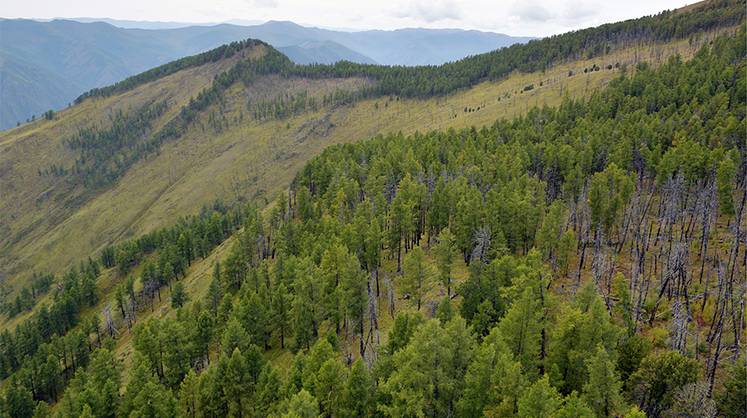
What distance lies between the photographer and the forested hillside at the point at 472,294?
46125 mm

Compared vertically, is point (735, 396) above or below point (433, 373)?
below

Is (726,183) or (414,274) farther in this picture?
(726,183)

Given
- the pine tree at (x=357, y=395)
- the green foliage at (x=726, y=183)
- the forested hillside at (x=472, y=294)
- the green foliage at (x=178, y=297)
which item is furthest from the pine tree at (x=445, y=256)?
the green foliage at (x=178, y=297)

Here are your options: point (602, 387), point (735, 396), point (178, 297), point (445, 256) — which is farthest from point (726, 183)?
point (178, 297)

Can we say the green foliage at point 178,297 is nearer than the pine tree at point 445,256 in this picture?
No

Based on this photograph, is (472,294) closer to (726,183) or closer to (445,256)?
→ (445,256)

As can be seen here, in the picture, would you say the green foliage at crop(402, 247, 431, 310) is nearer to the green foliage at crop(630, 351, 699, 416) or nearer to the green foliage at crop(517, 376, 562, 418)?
the green foliage at crop(630, 351, 699, 416)

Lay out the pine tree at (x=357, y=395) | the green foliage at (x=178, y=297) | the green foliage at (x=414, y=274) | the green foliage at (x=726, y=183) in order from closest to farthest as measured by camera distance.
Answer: the pine tree at (x=357, y=395)
the green foliage at (x=414, y=274)
the green foliage at (x=726, y=183)
the green foliage at (x=178, y=297)

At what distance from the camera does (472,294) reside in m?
63.7

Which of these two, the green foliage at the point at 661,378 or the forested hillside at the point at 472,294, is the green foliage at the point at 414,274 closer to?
the forested hillside at the point at 472,294

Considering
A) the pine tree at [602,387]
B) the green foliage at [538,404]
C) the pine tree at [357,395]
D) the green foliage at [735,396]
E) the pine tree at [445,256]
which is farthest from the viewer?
the pine tree at [445,256]

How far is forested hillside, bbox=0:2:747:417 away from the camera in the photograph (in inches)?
1816

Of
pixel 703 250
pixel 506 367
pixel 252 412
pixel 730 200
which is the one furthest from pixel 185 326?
pixel 730 200

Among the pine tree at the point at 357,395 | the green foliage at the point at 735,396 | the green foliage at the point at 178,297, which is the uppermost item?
the green foliage at the point at 735,396
